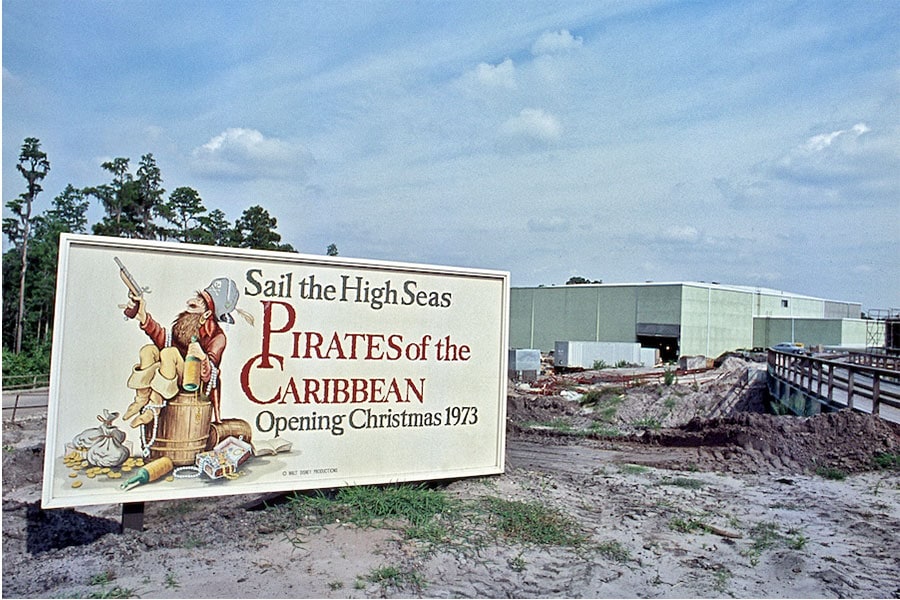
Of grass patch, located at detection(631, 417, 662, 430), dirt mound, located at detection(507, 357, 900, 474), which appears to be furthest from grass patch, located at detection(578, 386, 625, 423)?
grass patch, located at detection(631, 417, 662, 430)

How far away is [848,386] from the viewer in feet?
45.9

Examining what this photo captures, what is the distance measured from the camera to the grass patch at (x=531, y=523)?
6336 mm

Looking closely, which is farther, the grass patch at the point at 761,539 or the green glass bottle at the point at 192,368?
the green glass bottle at the point at 192,368

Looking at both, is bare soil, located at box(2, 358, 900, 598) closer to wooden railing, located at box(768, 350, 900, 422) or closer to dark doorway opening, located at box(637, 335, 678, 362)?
wooden railing, located at box(768, 350, 900, 422)

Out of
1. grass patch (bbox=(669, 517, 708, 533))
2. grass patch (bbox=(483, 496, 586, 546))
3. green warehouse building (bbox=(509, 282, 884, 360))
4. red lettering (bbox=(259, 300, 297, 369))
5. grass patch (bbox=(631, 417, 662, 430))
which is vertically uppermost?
green warehouse building (bbox=(509, 282, 884, 360))

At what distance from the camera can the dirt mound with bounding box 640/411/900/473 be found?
9.95 m

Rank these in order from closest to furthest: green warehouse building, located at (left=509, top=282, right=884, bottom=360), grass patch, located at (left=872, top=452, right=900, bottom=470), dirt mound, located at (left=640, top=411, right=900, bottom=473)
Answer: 1. grass patch, located at (left=872, top=452, right=900, bottom=470)
2. dirt mound, located at (left=640, top=411, right=900, bottom=473)
3. green warehouse building, located at (left=509, top=282, right=884, bottom=360)

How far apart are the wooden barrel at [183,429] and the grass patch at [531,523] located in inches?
111

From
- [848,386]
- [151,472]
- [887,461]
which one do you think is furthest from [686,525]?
[848,386]

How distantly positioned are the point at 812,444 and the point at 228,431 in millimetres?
8409

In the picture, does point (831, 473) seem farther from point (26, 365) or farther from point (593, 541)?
point (26, 365)

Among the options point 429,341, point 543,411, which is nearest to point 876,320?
point 543,411

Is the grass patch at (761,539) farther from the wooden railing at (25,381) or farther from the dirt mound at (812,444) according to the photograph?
the wooden railing at (25,381)

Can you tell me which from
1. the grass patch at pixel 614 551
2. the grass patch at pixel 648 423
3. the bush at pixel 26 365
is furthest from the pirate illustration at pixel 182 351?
the bush at pixel 26 365
